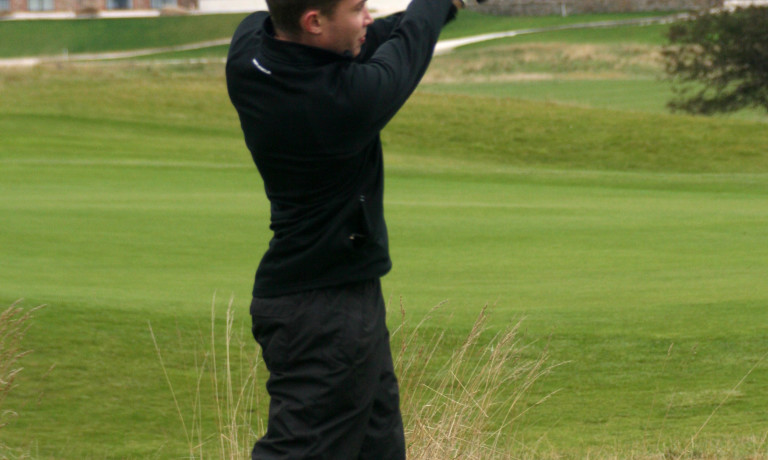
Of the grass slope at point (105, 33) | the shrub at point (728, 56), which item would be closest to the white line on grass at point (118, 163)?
the shrub at point (728, 56)

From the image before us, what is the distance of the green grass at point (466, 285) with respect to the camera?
458 cm

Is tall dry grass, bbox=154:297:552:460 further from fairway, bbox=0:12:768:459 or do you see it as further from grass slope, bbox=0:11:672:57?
grass slope, bbox=0:11:672:57

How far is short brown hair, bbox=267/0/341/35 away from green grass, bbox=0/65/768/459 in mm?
2300

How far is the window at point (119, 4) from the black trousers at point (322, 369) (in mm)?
70245

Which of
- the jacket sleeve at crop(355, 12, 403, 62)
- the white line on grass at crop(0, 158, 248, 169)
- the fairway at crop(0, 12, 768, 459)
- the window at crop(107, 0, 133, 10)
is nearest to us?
the jacket sleeve at crop(355, 12, 403, 62)

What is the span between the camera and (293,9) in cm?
240

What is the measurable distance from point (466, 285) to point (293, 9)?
3987 mm

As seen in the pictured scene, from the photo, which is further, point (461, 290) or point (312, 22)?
point (461, 290)

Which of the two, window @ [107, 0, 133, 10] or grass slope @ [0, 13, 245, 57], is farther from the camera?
window @ [107, 0, 133, 10]

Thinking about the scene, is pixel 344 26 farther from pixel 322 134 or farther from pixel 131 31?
pixel 131 31

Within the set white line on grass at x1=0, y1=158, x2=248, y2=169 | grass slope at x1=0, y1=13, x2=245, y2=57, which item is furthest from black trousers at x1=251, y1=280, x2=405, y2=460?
grass slope at x1=0, y1=13, x2=245, y2=57

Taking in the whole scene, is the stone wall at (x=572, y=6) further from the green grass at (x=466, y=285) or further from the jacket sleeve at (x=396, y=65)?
the jacket sleeve at (x=396, y=65)

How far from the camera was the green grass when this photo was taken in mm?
4578

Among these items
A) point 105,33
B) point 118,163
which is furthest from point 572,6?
point 118,163
